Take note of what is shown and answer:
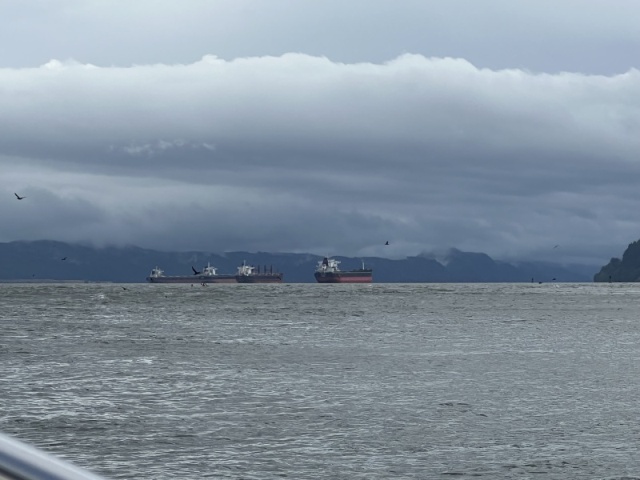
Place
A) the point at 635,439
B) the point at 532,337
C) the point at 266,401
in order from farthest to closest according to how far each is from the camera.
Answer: the point at 532,337
the point at 266,401
the point at 635,439

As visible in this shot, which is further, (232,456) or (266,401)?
(266,401)

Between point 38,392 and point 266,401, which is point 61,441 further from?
point 38,392

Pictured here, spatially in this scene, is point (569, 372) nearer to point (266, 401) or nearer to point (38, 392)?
point (266, 401)

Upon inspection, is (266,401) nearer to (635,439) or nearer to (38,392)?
(38,392)

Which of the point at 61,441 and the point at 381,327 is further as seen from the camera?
the point at 381,327

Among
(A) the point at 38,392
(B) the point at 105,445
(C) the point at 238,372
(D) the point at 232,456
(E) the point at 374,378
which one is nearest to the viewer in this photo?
(D) the point at 232,456

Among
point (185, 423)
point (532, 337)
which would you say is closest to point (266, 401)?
point (185, 423)

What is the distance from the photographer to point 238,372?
49.0 meters

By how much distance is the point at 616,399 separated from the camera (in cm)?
3862

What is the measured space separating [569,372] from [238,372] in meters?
15.9

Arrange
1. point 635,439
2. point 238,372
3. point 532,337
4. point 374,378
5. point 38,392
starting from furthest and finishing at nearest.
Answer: point 532,337 → point 238,372 → point 374,378 → point 38,392 → point 635,439

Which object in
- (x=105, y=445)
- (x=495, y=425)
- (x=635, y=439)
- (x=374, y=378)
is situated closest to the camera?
(x=105, y=445)

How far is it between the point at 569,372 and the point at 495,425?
20.7 m

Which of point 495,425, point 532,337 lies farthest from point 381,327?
point 495,425
